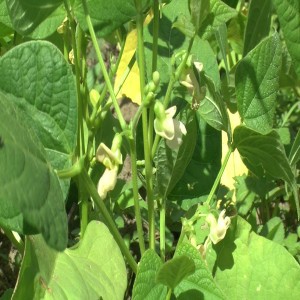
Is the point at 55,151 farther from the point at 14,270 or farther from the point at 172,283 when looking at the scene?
the point at 14,270

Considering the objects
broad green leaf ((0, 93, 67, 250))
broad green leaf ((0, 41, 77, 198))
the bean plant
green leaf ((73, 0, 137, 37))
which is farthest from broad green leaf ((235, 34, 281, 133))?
broad green leaf ((0, 93, 67, 250))

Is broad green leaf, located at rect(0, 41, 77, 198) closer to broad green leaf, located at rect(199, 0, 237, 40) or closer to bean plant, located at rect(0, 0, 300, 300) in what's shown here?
bean plant, located at rect(0, 0, 300, 300)

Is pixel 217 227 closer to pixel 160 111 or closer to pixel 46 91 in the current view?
pixel 160 111

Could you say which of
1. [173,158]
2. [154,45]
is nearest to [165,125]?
[154,45]

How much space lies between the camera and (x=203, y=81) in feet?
3.32

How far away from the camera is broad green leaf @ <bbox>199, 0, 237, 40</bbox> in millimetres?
930


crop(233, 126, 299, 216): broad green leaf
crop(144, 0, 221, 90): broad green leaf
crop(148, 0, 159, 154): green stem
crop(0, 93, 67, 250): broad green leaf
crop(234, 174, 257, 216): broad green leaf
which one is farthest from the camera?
crop(234, 174, 257, 216): broad green leaf

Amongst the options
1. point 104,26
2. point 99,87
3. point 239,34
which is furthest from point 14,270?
point 239,34

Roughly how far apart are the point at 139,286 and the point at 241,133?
0.33 m

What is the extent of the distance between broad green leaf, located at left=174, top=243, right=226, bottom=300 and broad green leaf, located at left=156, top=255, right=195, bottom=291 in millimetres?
31

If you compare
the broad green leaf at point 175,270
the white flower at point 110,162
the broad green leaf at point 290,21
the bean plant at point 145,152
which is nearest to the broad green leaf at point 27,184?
the bean plant at point 145,152

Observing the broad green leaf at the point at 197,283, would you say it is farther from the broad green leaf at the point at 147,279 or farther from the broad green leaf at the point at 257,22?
the broad green leaf at the point at 257,22

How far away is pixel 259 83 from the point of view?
1043 mm

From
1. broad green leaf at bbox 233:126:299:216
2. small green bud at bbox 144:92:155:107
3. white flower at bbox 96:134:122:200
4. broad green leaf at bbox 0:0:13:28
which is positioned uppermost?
broad green leaf at bbox 0:0:13:28
